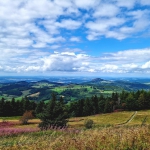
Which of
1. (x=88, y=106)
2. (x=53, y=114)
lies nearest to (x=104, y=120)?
(x=53, y=114)

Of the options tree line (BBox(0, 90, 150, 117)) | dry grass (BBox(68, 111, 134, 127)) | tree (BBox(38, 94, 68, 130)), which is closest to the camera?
tree (BBox(38, 94, 68, 130))

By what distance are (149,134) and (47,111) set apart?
2766cm

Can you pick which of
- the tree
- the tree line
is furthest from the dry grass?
the tree line

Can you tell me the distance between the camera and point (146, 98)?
334 ft

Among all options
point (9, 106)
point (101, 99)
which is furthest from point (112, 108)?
point (9, 106)

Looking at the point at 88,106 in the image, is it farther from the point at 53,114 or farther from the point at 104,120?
the point at 53,114

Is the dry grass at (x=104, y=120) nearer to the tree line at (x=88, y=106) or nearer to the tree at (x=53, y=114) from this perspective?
the tree at (x=53, y=114)

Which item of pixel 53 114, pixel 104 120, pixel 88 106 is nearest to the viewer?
pixel 53 114

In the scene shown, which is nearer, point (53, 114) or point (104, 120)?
point (53, 114)

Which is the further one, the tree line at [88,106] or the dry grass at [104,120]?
the tree line at [88,106]

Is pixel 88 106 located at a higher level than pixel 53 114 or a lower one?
lower

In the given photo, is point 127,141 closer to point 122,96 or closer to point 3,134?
point 3,134

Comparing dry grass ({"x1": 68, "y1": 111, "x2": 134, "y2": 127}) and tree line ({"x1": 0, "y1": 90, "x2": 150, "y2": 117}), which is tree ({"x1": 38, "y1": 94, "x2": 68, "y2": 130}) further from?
tree line ({"x1": 0, "y1": 90, "x2": 150, "y2": 117})

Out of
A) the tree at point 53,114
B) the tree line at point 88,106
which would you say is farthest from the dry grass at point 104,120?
the tree line at point 88,106
